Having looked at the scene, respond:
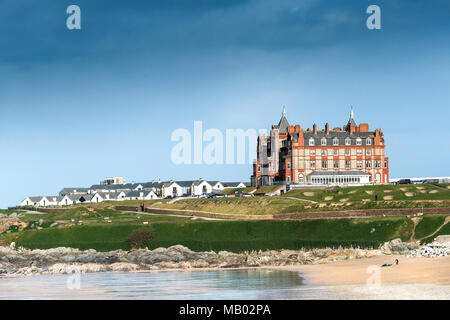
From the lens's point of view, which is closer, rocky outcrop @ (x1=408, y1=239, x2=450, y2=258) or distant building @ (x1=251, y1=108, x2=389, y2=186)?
rocky outcrop @ (x1=408, y1=239, x2=450, y2=258)

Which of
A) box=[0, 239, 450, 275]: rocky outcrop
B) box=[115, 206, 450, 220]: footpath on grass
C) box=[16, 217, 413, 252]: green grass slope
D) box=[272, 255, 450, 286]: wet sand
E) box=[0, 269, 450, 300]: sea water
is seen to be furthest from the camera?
box=[115, 206, 450, 220]: footpath on grass

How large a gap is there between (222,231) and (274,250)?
10230mm

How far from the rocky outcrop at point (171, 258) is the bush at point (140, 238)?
10.0 ft

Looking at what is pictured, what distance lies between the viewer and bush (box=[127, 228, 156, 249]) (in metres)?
96.8

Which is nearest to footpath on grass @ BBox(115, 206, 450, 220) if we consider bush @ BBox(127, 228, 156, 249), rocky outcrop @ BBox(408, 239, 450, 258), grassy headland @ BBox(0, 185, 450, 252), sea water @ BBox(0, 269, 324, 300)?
grassy headland @ BBox(0, 185, 450, 252)

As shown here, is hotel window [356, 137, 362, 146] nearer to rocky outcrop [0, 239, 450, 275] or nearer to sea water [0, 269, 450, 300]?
rocky outcrop [0, 239, 450, 275]

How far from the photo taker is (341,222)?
314 ft

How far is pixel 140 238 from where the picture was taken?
97.9 m

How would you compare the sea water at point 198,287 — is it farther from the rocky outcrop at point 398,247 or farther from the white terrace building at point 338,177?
the white terrace building at point 338,177

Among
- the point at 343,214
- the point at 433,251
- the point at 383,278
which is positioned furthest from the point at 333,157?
the point at 383,278

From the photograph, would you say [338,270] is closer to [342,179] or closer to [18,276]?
[18,276]

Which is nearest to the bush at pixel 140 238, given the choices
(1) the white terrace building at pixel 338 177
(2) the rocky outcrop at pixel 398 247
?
(2) the rocky outcrop at pixel 398 247

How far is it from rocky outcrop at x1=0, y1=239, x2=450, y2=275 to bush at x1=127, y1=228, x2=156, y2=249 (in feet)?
10.0
